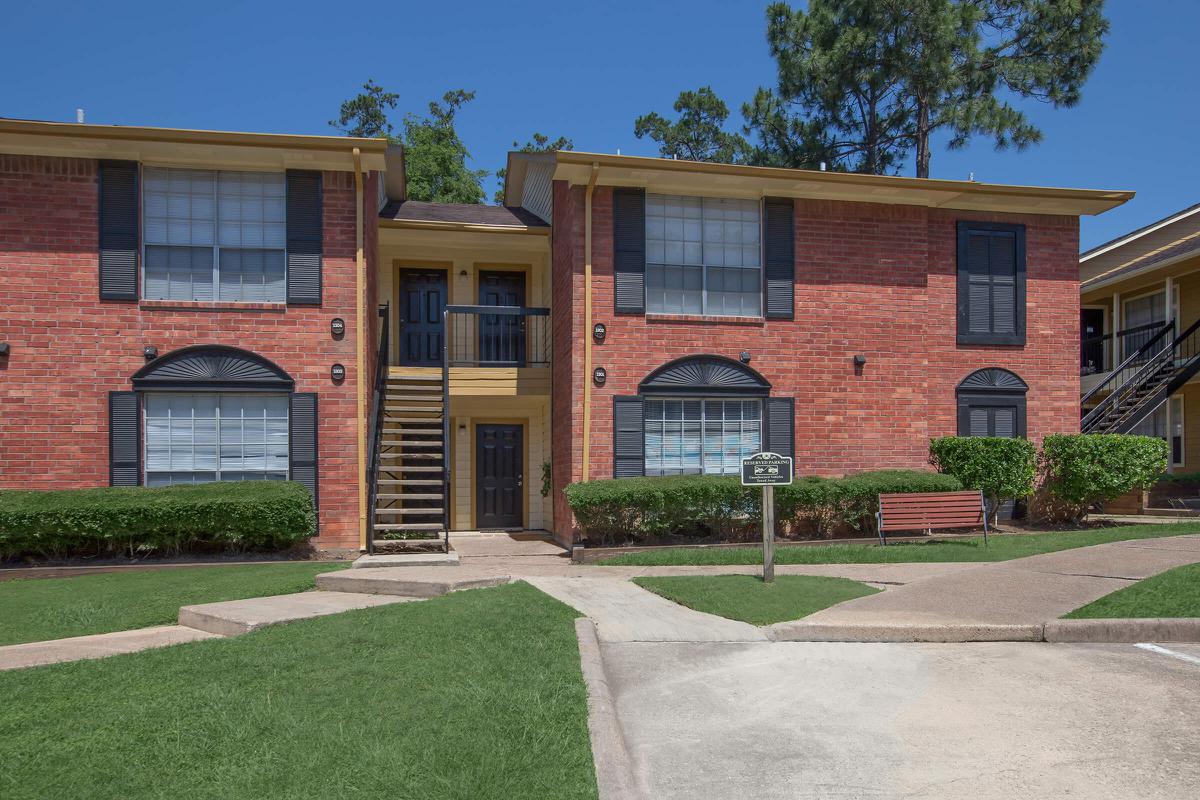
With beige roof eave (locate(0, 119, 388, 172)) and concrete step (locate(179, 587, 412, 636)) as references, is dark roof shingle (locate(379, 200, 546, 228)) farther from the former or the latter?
concrete step (locate(179, 587, 412, 636))

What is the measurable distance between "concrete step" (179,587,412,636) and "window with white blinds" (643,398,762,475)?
6.56 metres

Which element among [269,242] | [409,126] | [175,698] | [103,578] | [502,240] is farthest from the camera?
[409,126]

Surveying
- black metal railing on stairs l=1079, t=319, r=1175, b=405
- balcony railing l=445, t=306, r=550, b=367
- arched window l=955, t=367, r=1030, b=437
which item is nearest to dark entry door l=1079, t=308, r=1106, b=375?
black metal railing on stairs l=1079, t=319, r=1175, b=405

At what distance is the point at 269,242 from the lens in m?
14.0

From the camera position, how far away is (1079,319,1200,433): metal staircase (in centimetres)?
1992

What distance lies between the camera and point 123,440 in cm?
1337

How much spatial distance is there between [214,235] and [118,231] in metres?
1.30

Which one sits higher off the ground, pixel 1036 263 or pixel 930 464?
pixel 1036 263

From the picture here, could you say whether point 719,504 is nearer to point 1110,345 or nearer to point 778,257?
point 778,257

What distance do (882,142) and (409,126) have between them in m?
17.9

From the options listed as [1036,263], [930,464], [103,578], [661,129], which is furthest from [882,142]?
[103,578]

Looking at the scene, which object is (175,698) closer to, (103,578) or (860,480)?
(103,578)

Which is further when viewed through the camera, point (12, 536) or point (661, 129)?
point (661, 129)

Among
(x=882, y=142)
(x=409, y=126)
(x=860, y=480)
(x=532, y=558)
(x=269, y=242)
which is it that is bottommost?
(x=532, y=558)
